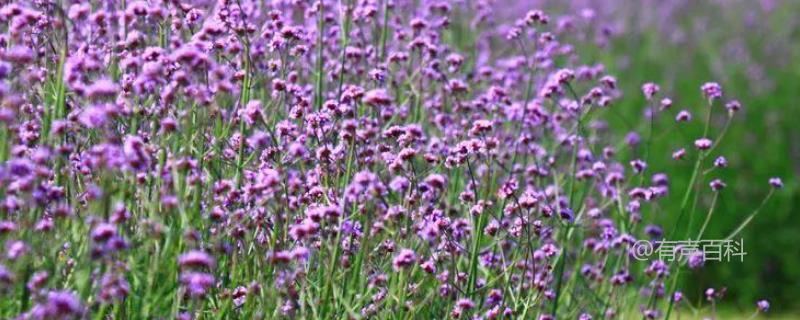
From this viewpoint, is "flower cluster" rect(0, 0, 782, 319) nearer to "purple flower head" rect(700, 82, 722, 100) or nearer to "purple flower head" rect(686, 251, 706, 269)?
"purple flower head" rect(700, 82, 722, 100)

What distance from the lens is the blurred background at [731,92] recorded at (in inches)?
266

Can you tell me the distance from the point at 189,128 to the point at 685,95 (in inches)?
232

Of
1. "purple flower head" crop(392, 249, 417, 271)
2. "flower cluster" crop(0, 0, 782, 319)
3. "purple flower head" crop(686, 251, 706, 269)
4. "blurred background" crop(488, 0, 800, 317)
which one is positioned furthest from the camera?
"blurred background" crop(488, 0, 800, 317)

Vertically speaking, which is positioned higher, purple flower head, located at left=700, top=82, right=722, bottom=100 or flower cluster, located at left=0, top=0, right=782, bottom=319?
purple flower head, located at left=700, top=82, right=722, bottom=100

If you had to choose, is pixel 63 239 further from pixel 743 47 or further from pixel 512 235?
pixel 743 47

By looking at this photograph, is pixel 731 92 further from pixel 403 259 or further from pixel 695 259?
pixel 403 259

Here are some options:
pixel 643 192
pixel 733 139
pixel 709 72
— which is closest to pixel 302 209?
pixel 643 192

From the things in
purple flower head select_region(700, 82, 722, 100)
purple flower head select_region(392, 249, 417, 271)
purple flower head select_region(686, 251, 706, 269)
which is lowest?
purple flower head select_region(686, 251, 706, 269)

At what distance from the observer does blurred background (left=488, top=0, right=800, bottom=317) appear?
6750 mm

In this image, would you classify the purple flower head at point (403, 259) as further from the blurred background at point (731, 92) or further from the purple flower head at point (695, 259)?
the blurred background at point (731, 92)

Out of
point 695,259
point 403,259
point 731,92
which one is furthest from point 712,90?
point 731,92

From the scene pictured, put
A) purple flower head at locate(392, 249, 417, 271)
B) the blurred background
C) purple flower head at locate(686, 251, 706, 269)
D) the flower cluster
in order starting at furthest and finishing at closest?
the blurred background < purple flower head at locate(686, 251, 706, 269) < purple flower head at locate(392, 249, 417, 271) < the flower cluster

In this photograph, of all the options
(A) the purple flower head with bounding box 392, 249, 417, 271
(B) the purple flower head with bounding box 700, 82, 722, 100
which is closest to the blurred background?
(B) the purple flower head with bounding box 700, 82, 722, 100

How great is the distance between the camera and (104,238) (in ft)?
7.34
